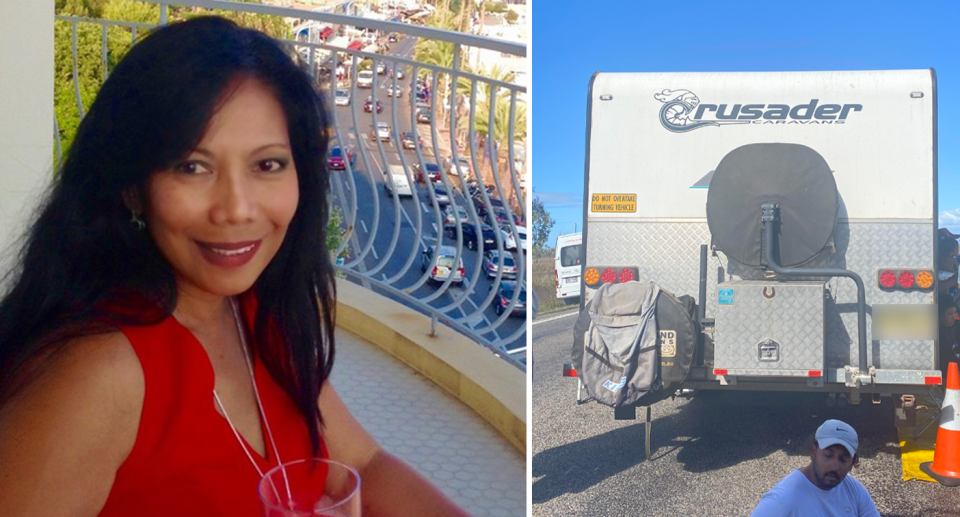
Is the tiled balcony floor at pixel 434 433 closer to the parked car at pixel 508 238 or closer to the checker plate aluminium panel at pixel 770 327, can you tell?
the parked car at pixel 508 238

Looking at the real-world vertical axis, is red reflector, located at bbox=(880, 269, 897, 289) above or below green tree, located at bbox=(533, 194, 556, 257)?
below

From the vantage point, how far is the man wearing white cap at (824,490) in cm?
243

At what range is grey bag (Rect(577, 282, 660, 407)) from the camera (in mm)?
2807

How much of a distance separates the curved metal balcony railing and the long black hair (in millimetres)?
1368

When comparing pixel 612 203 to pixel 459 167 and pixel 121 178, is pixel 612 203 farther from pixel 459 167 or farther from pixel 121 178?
pixel 121 178

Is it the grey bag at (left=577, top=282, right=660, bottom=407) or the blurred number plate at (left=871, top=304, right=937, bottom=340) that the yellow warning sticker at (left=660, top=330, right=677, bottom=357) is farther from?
the blurred number plate at (left=871, top=304, right=937, bottom=340)

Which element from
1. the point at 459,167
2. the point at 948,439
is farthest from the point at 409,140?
the point at 948,439

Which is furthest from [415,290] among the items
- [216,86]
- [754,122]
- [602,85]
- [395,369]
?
[216,86]

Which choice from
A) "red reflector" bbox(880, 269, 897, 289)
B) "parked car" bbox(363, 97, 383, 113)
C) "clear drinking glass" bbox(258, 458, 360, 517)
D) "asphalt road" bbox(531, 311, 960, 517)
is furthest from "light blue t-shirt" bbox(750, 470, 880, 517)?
"clear drinking glass" bbox(258, 458, 360, 517)

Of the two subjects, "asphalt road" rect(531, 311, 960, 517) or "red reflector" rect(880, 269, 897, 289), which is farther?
"asphalt road" rect(531, 311, 960, 517)

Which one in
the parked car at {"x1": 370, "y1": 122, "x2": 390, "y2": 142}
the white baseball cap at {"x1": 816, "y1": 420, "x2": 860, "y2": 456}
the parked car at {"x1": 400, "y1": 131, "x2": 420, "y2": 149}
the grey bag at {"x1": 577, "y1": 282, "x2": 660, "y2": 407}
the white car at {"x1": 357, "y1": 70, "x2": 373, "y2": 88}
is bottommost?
the white baseball cap at {"x1": 816, "y1": 420, "x2": 860, "y2": 456}

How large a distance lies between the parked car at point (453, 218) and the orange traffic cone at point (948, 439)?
1.71 m

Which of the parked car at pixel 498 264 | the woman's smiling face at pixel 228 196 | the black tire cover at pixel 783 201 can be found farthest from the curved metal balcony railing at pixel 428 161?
the woman's smiling face at pixel 228 196

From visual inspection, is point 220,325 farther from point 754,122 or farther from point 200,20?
point 754,122
